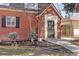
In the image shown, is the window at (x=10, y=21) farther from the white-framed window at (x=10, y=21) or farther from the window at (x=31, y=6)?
the window at (x=31, y=6)

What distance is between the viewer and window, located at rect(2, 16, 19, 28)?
6918 mm

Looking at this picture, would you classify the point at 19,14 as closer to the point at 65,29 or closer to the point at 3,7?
the point at 3,7

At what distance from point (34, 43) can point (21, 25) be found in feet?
1.32

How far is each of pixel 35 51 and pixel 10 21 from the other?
708mm

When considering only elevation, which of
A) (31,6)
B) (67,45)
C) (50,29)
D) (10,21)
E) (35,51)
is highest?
(31,6)

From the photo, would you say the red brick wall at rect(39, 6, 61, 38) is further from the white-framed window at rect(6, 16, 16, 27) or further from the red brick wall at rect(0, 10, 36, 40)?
the white-framed window at rect(6, 16, 16, 27)

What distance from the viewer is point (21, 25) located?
696cm

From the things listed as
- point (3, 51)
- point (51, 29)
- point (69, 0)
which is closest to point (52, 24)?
point (51, 29)

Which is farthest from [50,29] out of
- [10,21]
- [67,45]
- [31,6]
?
[10,21]

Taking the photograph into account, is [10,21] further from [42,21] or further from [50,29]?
[50,29]

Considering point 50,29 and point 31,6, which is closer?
point 31,6

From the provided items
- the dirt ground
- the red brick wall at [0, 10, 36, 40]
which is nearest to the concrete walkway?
the dirt ground

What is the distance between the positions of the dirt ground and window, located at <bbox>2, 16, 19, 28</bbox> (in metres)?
0.40

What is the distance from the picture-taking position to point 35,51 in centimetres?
691
